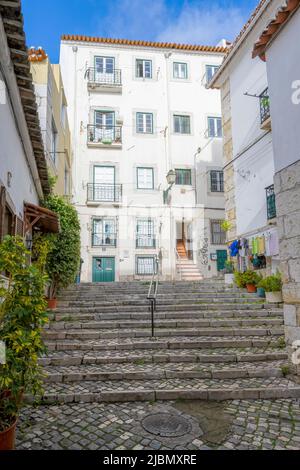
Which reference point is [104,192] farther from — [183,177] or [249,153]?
[249,153]

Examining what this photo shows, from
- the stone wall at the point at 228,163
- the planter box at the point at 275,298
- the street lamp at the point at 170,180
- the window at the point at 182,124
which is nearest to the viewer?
the planter box at the point at 275,298

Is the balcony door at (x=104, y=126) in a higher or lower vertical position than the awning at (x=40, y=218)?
higher

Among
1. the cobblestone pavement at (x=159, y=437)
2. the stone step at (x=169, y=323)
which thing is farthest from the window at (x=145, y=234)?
the cobblestone pavement at (x=159, y=437)

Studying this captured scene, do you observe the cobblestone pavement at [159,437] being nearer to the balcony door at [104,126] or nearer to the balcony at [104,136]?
the balcony at [104,136]

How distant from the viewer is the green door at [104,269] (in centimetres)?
1740

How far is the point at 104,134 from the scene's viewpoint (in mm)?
18781

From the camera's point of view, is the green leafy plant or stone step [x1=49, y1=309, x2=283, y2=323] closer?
stone step [x1=49, y1=309, x2=283, y2=323]

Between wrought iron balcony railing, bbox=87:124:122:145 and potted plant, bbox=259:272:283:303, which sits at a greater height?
wrought iron balcony railing, bbox=87:124:122:145

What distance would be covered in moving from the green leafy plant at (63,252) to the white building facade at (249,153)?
6.26m

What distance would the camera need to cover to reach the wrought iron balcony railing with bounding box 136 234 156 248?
59.0 feet

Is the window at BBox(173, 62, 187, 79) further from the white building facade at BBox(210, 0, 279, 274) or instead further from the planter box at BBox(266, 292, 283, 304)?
the planter box at BBox(266, 292, 283, 304)

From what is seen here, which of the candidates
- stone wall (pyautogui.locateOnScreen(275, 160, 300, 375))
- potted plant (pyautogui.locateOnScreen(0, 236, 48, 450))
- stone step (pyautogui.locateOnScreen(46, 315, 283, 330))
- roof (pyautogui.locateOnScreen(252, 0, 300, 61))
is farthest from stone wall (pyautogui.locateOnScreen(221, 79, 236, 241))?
potted plant (pyautogui.locateOnScreen(0, 236, 48, 450))

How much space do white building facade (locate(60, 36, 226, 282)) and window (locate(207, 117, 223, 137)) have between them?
0.06 metres
